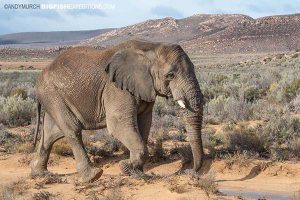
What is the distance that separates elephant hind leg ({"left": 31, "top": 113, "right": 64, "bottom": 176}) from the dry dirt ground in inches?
9.5

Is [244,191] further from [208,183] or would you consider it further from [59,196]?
[59,196]

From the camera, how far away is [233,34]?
349ft

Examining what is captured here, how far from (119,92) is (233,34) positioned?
100 meters

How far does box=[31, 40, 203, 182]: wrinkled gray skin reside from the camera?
7758mm

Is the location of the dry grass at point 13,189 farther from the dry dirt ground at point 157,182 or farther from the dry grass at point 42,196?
the dry grass at point 42,196

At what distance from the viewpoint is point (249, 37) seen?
102 meters

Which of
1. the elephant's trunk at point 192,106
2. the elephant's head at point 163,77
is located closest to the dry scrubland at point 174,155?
the elephant's trunk at point 192,106

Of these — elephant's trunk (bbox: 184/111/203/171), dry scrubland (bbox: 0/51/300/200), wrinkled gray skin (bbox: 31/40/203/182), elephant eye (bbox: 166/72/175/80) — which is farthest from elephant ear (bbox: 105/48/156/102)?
dry scrubland (bbox: 0/51/300/200)

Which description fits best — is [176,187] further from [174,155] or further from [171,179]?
[174,155]

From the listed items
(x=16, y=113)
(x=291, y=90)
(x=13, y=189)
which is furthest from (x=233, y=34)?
(x=13, y=189)

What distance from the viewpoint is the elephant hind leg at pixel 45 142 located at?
30.2 ft

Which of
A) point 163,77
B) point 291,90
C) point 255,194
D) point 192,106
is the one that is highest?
point 163,77

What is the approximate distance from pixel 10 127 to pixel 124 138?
724cm

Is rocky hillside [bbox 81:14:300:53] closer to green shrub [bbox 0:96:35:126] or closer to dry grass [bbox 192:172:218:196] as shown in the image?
green shrub [bbox 0:96:35:126]
